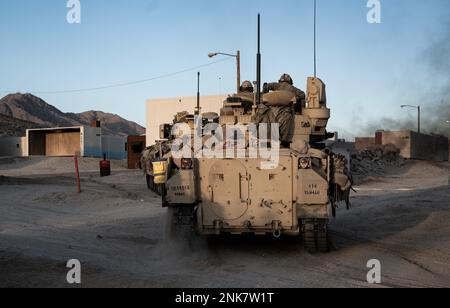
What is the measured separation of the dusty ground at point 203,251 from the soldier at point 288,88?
2.46m

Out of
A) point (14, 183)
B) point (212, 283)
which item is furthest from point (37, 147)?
point (212, 283)

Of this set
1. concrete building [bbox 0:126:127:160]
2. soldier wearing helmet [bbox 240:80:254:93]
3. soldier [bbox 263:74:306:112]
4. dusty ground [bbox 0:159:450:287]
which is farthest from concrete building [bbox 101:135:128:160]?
soldier [bbox 263:74:306:112]

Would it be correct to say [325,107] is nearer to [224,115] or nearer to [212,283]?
[224,115]

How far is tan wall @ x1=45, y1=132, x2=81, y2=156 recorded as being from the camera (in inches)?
1987

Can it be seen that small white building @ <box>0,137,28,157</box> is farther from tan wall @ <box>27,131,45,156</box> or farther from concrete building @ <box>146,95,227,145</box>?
concrete building @ <box>146,95,227,145</box>

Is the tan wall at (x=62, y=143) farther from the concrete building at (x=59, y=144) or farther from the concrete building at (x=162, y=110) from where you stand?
the concrete building at (x=162, y=110)

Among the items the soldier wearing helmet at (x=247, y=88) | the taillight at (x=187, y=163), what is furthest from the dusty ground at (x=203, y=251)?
the soldier wearing helmet at (x=247, y=88)

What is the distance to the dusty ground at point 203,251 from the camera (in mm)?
7008

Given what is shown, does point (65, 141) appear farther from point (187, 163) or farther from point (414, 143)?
point (187, 163)

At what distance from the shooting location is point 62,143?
5125 cm

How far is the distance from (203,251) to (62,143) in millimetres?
44152
